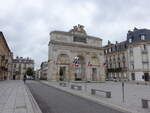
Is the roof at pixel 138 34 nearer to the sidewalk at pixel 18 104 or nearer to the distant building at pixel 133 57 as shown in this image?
the distant building at pixel 133 57

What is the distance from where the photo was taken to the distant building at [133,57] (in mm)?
41281

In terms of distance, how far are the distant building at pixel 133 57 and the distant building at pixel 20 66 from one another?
49.8 meters

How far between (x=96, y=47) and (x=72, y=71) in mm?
11778

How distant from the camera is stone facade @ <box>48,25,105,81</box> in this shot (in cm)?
3766

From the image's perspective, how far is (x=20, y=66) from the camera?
78.8 meters

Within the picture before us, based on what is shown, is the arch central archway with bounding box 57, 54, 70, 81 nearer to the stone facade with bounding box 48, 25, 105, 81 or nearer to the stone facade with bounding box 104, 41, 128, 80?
the stone facade with bounding box 48, 25, 105, 81

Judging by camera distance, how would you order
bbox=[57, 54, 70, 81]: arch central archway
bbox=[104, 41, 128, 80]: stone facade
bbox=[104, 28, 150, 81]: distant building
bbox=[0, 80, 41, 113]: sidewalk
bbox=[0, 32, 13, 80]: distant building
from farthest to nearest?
bbox=[104, 41, 128, 80]: stone facade < bbox=[104, 28, 150, 81]: distant building < bbox=[57, 54, 70, 81]: arch central archway < bbox=[0, 32, 13, 80]: distant building < bbox=[0, 80, 41, 113]: sidewalk

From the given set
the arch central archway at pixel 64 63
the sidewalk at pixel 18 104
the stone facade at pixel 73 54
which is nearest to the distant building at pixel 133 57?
the stone facade at pixel 73 54

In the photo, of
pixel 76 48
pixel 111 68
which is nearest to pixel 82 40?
pixel 76 48

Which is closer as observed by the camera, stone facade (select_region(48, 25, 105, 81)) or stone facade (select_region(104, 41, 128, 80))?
stone facade (select_region(48, 25, 105, 81))

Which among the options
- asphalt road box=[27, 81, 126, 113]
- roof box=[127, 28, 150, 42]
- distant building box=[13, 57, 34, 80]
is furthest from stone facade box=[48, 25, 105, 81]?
distant building box=[13, 57, 34, 80]

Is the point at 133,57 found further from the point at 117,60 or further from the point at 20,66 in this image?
the point at 20,66

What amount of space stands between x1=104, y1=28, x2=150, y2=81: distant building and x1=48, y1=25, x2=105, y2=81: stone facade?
9107 mm

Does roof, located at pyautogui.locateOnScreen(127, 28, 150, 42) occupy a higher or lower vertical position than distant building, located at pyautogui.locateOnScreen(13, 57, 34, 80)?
higher
